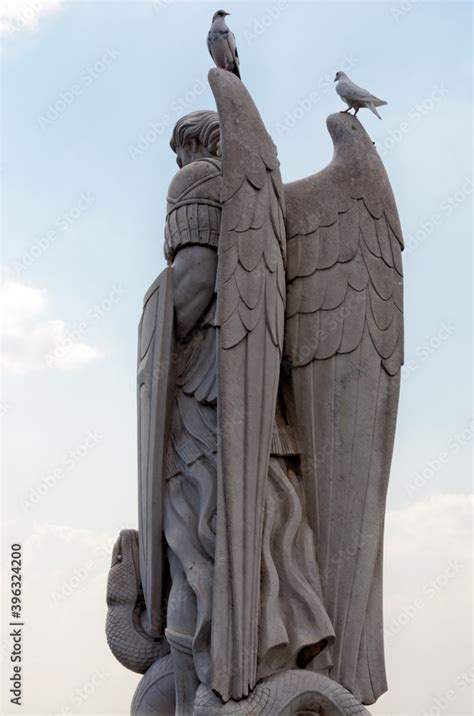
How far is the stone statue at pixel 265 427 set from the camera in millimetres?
5582

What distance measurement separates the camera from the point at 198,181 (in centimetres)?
612

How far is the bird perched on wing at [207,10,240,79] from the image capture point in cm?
636

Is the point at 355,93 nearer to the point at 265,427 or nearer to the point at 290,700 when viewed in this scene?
the point at 265,427

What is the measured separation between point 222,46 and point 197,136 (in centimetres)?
52

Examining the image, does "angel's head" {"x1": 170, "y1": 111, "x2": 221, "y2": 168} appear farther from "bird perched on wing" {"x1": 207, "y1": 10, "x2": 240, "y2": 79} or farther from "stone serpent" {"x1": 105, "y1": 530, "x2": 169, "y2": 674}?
"stone serpent" {"x1": 105, "y1": 530, "x2": 169, "y2": 674}

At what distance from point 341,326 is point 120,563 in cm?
180

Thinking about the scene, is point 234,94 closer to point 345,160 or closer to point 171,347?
point 345,160

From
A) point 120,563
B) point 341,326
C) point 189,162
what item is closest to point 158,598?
point 120,563

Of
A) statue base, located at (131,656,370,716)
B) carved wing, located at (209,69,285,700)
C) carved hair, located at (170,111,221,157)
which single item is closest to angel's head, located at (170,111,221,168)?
carved hair, located at (170,111,221,157)

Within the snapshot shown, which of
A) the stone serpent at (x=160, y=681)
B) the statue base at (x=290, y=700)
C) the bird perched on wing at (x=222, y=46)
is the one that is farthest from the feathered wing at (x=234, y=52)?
the statue base at (x=290, y=700)

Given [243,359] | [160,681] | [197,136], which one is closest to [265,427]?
[243,359]

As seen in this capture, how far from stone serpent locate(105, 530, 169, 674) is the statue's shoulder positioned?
1931 mm

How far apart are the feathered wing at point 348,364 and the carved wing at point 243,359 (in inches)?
8.6

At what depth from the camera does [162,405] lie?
595 cm
